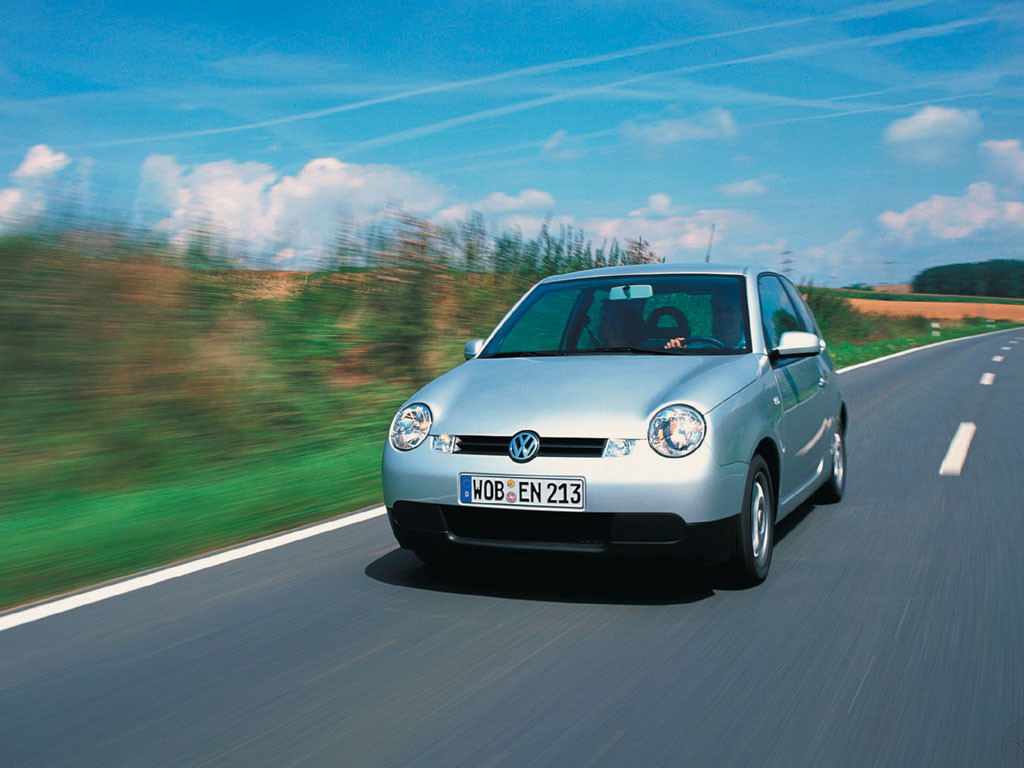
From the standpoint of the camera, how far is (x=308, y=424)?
10.7 meters

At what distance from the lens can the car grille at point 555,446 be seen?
4.34 meters

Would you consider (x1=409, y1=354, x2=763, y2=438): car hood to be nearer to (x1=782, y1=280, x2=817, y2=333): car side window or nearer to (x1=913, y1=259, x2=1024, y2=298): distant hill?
(x1=782, y1=280, x2=817, y2=333): car side window

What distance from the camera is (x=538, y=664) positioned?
3.74 metres

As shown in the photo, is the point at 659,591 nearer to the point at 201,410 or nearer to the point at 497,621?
the point at 497,621

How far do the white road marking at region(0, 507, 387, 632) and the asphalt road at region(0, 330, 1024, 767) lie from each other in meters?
0.11

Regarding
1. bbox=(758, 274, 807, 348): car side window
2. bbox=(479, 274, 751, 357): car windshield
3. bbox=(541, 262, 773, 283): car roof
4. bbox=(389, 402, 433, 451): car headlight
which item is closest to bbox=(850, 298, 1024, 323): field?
bbox=(758, 274, 807, 348): car side window

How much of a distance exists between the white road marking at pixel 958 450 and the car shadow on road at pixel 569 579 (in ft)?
14.1

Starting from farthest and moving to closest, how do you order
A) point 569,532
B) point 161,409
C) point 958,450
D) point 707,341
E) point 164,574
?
point 958,450
point 161,409
point 707,341
point 164,574
point 569,532

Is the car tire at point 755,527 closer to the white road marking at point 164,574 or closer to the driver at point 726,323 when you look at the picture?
the driver at point 726,323

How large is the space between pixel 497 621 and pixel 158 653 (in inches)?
55.7

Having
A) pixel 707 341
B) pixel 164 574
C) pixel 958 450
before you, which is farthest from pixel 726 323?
pixel 958 450

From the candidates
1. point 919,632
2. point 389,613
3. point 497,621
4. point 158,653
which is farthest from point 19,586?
point 919,632

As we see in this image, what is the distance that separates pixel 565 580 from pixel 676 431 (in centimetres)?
106

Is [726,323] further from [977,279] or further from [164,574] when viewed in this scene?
[977,279]
